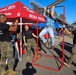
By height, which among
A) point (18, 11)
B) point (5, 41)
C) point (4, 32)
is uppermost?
point (18, 11)

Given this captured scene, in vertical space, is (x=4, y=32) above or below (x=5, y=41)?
above

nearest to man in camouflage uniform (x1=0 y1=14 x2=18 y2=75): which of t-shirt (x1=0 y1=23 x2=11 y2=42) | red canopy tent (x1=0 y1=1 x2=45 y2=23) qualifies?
t-shirt (x1=0 y1=23 x2=11 y2=42)

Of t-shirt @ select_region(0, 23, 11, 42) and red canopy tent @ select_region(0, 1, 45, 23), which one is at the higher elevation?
red canopy tent @ select_region(0, 1, 45, 23)

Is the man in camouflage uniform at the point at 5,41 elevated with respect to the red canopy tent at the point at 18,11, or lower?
lower

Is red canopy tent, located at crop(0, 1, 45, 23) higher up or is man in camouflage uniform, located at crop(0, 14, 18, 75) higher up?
red canopy tent, located at crop(0, 1, 45, 23)

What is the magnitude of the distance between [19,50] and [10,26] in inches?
131

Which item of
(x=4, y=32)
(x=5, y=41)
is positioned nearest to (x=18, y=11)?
(x=4, y=32)

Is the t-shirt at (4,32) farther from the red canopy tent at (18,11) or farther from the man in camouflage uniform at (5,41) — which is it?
the red canopy tent at (18,11)

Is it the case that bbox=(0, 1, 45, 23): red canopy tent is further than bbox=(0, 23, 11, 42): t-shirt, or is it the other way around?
bbox=(0, 1, 45, 23): red canopy tent

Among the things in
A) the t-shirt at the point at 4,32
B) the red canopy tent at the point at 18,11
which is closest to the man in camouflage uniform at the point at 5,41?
the t-shirt at the point at 4,32

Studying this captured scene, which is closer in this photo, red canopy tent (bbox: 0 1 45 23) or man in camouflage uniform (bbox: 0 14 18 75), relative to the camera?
man in camouflage uniform (bbox: 0 14 18 75)

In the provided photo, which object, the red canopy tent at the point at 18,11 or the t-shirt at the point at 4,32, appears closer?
the t-shirt at the point at 4,32

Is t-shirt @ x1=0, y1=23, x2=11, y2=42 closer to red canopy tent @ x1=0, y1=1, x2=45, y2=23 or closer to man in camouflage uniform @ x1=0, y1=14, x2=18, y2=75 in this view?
man in camouflage uniform @ x1=0, y1=14, x2=18, y2=75

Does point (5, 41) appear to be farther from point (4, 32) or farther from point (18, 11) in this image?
point (18, 11)
